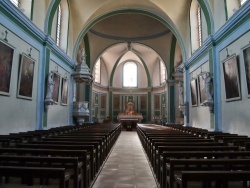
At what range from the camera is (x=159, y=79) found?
27438 millimetres

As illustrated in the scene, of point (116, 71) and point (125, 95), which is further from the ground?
point (116, 71)

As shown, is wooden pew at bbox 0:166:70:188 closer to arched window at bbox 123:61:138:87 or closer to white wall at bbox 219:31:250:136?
white wall at bbox 219:31:250:136

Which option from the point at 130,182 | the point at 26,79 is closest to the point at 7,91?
the point at 26,79

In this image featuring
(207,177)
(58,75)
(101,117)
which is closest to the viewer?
(207,177)

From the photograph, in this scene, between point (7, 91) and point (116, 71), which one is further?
point (116, 71)

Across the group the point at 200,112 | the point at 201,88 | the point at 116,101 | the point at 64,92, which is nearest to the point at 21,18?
the point at 64,92

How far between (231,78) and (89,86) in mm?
13934

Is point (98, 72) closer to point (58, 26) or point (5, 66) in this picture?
point (58, 26)

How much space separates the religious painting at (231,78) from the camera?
820 cm

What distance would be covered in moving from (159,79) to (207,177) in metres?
25.5

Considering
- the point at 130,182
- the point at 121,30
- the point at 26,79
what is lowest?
the point at 130,182

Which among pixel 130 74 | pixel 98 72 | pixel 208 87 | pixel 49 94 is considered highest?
pixel 130 74

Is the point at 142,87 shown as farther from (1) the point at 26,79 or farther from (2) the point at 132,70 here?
(1) the point at 26,79

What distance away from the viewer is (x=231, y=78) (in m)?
8.59
